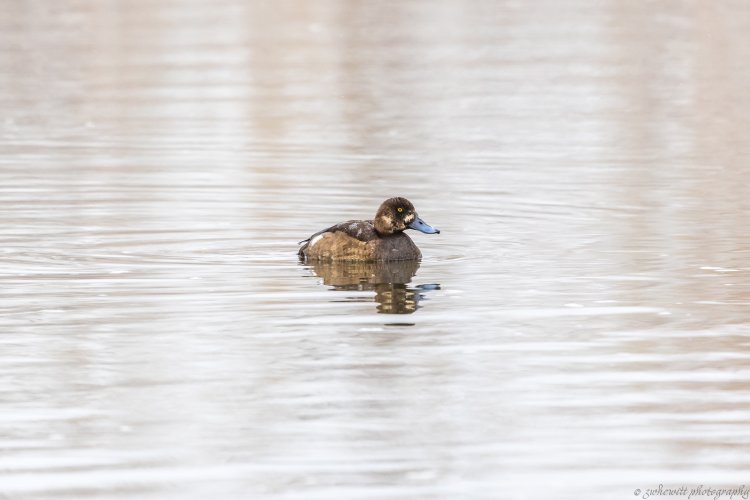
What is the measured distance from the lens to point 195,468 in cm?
688

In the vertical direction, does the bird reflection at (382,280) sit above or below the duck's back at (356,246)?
below

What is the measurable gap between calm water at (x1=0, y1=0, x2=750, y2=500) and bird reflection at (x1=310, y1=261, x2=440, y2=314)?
0.16 ft

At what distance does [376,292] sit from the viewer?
11.2m

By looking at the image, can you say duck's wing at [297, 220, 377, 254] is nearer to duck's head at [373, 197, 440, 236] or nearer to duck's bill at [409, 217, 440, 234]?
duck's head at [373, 197, 440, 236]

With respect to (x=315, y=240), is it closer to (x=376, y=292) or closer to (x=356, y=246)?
(x=356, y=246)

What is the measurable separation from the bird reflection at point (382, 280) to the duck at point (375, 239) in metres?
0.06

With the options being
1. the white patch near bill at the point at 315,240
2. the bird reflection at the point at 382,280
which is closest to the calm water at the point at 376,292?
the bird reflection at the point at 382,280

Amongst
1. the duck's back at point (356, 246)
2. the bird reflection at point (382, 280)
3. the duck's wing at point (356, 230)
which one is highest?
the duck's wing at point (356, 230)

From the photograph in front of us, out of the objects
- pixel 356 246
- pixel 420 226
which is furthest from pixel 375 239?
pixel 420 226

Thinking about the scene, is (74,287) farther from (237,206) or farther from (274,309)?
(237,206)

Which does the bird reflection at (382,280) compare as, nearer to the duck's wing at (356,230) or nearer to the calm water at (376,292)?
the calm water at (376,292)

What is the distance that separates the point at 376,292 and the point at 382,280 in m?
0.53

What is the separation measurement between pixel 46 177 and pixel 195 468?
1047 centimetres

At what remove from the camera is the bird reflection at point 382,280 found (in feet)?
35.0
